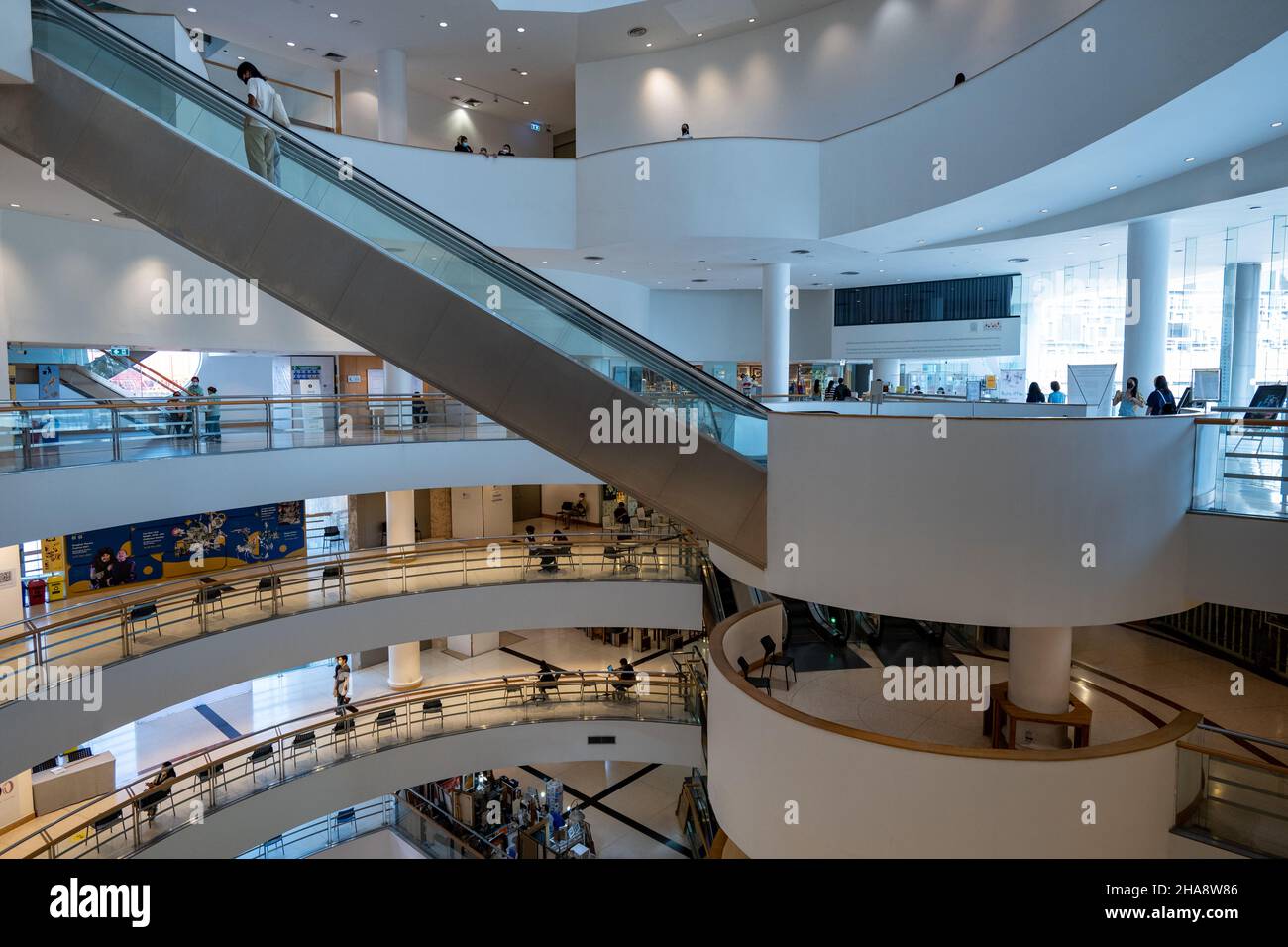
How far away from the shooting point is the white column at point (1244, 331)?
13844mm

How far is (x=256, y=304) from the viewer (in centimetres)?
1548

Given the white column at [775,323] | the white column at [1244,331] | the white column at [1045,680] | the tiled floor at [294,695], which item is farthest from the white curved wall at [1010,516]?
the white column at [775,323]

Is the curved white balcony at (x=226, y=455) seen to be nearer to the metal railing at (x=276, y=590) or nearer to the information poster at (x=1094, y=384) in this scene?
the metal railing at (x=276, y=590)

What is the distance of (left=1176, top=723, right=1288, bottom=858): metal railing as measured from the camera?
5867mm

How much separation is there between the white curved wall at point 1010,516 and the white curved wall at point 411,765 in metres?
7.92

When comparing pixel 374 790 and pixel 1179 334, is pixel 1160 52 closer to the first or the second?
pixel 1179 334

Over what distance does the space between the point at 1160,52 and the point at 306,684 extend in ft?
62.4

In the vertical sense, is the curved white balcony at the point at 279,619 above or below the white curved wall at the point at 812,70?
below

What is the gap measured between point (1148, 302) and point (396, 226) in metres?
11.1

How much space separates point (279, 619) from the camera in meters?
11.4

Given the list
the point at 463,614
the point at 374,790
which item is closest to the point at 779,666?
the point at 463,614

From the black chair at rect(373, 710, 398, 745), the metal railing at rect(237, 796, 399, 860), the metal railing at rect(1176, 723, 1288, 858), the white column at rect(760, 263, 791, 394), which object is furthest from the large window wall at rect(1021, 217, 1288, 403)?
→ the metal railing at rect(237, 796, 399, 860)

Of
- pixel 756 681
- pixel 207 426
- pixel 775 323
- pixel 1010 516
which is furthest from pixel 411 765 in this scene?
pixel 775 323

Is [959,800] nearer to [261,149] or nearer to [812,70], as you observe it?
[261,149]
